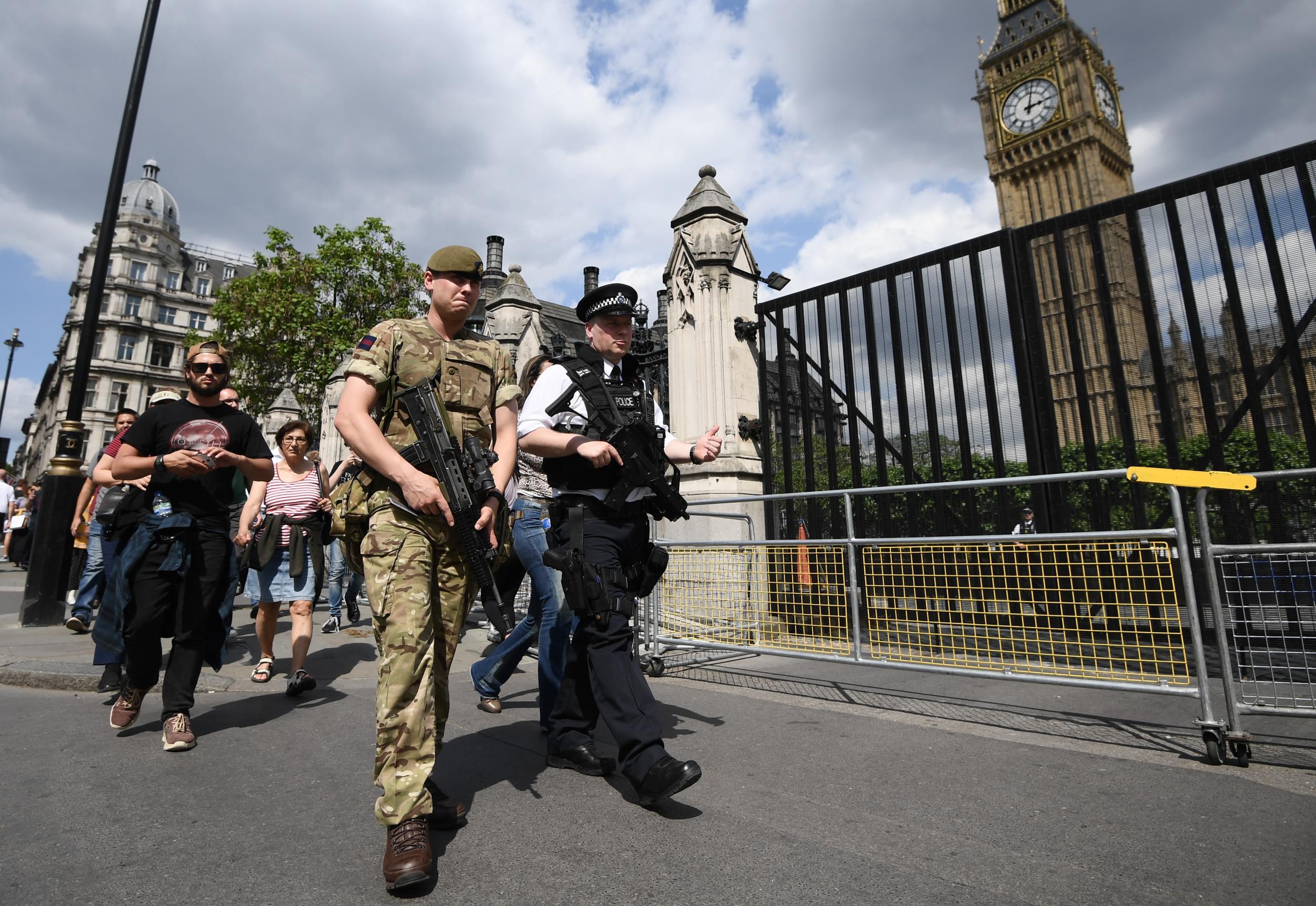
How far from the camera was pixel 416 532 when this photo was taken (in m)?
2.25

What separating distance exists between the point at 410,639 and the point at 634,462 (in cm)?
107

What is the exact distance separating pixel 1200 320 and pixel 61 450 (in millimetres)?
10725

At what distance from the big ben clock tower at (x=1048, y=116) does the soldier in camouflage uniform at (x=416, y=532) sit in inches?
2460

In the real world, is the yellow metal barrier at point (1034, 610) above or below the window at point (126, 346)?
below

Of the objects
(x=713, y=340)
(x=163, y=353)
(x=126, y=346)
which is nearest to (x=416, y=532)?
(x=713, y=340)

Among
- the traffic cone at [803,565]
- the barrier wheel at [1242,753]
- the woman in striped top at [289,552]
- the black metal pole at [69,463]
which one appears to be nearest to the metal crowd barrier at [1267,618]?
the barrier wheel at [1242,753]

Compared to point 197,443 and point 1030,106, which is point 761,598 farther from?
point 1030,106

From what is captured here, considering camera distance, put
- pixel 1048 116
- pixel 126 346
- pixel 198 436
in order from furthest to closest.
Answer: pixel 1048 116 → pixel 126 346 → pixel 198 436

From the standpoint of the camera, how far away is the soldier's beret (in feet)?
8.29

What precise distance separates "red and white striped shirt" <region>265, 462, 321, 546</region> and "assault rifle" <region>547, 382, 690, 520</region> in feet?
10.1

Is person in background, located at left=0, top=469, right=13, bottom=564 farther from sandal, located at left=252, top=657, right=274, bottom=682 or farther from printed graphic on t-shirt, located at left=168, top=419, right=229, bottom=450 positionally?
printed graphic on t-shirt, located at left=168, top=419, right=229, bottom=450

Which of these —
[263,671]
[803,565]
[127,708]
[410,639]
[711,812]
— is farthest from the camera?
[803,565]

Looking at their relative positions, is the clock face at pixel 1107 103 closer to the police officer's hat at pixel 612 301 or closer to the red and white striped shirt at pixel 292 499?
the police officer's hat at pixel 612 301

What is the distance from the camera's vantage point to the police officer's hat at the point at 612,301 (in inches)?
121
